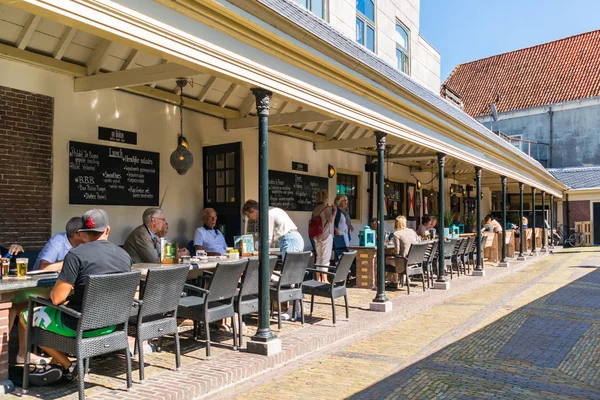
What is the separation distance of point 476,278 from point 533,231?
378 inches

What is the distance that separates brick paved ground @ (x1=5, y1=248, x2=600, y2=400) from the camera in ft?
14.3

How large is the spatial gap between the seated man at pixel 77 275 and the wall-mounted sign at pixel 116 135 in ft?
12.1

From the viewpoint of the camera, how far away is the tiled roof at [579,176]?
90.0 ft

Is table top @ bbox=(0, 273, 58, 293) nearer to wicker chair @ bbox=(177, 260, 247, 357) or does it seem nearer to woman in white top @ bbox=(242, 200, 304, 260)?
wicker chair @ bbox=(177, 260, 247, 357)

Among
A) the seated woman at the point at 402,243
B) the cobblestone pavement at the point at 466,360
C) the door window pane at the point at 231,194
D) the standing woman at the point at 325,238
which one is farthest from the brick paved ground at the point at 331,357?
the door window pane at the point at 231,194

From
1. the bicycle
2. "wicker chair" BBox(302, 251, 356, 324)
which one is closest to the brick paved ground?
"wicker chair" BBox(302, 251, 356, 324)

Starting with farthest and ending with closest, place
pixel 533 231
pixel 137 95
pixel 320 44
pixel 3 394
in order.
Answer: pixel 533 231 → pixel 137 95 → pixel 320 44 → pixel 3 394

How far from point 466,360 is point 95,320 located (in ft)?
11.8

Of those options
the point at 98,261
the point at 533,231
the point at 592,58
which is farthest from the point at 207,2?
the point at 592,58

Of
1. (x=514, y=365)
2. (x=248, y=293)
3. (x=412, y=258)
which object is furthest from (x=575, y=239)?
(x=248, y=293)

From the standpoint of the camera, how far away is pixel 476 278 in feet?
39.8

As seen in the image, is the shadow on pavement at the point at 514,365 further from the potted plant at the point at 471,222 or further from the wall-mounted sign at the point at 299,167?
the potted plant at the point at 471,222

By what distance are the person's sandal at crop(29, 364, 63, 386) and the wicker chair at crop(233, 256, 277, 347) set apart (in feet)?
6.02

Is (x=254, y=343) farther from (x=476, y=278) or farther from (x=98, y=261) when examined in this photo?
(x=476, y=278)
